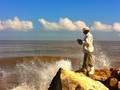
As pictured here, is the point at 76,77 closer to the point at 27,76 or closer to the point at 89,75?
the point at 89,75

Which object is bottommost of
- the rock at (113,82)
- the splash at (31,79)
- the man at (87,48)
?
the splash at (31,79)

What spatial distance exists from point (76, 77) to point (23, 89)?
25.7 feet

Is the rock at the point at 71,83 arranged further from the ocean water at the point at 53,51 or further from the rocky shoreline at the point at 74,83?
the ocean water at the point at 53,51

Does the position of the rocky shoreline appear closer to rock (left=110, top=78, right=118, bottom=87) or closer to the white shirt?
rock (left=110, top=78, right=118, bottom=87)

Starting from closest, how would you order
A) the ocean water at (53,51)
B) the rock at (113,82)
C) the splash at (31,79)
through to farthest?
the rock at (113,82) < the splash at (31,79) < the ocean water at (53,51)

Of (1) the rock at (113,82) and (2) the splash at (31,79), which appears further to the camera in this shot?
(2) the splash at (31,79)

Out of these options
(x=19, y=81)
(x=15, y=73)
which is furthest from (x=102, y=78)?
(x=15, y=73)

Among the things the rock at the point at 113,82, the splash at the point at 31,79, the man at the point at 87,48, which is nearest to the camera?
the rock at the point at 113,82

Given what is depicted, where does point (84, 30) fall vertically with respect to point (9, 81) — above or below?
above

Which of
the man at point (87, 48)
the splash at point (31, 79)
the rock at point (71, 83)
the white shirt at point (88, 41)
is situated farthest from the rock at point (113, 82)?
the splash at point (31, 79)

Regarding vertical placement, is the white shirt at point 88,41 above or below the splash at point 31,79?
above

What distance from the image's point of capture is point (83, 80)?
995cm

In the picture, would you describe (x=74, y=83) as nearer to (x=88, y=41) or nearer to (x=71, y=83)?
(x=71, y=83)

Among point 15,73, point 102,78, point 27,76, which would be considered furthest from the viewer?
point 15,73
